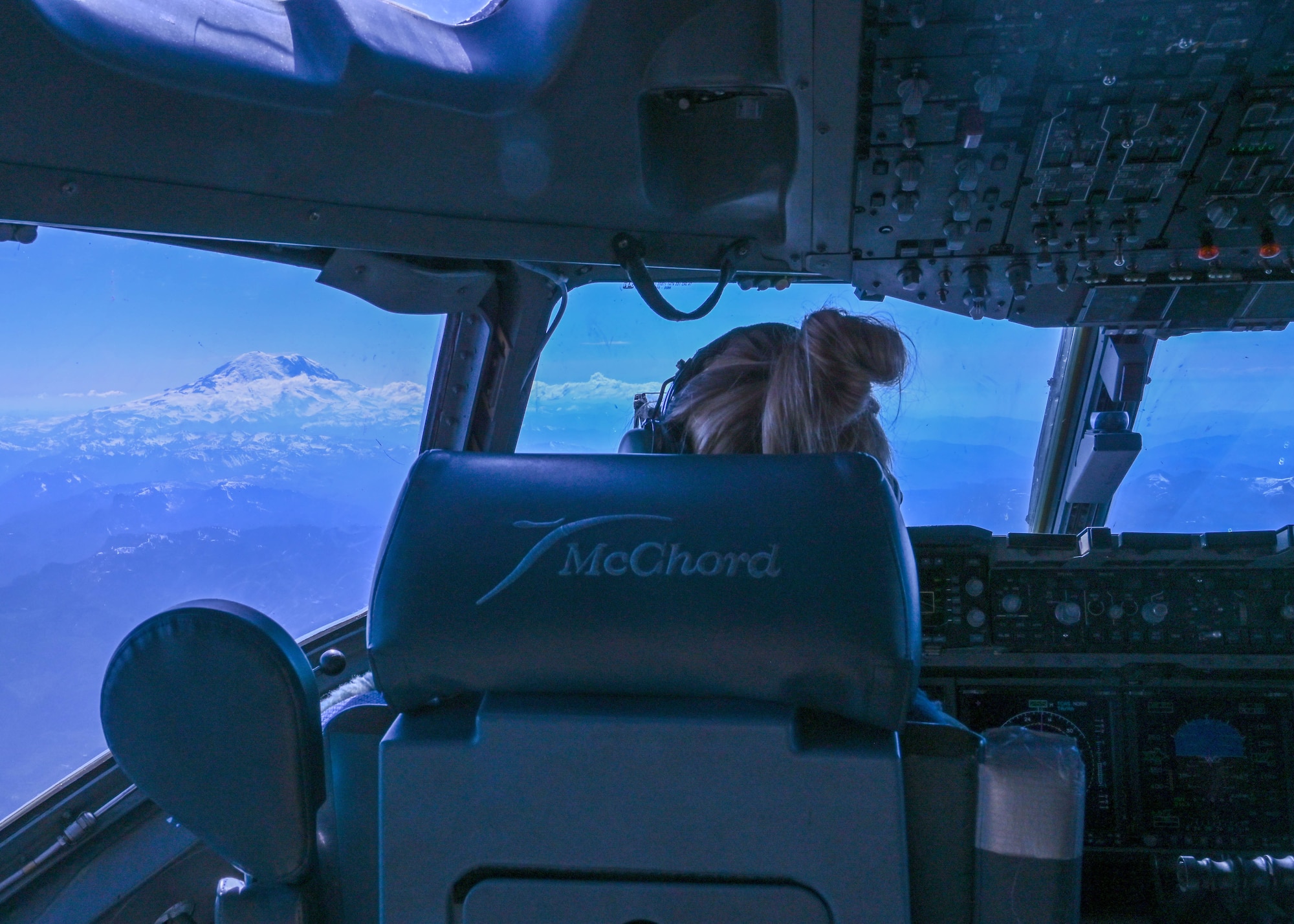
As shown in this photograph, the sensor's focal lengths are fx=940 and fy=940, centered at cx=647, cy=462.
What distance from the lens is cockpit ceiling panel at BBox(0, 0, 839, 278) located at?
1.51m

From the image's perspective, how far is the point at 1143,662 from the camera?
2158mm

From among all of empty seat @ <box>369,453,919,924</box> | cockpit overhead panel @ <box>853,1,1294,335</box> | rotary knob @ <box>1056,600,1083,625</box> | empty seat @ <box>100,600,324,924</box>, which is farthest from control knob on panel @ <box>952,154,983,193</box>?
empty seat @ <box>100,600,324,924</box>

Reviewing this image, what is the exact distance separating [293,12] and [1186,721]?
2.43 m

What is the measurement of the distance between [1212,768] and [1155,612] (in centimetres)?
40

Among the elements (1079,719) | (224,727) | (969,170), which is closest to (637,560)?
(224,727)

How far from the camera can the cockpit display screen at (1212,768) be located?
2.16 meters

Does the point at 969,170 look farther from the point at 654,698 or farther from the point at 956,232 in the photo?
the point at 654,698

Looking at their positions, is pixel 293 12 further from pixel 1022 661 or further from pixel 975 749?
pixel 1022 661

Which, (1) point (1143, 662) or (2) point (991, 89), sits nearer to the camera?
(2) point (991, 89)

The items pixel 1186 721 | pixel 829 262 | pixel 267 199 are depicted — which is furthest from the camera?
pixel 829 262

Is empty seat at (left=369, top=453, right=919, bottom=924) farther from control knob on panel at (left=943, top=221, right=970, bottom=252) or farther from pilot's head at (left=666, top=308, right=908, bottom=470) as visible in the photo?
control knob on panel at (left=943, top=221, right=970, bottom=252)

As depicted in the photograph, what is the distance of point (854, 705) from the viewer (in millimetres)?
818

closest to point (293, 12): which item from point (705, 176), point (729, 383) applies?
point (705, 176)

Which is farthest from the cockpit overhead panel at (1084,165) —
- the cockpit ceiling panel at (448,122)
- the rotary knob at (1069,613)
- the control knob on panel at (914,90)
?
the rotary knob at (1069,613)
